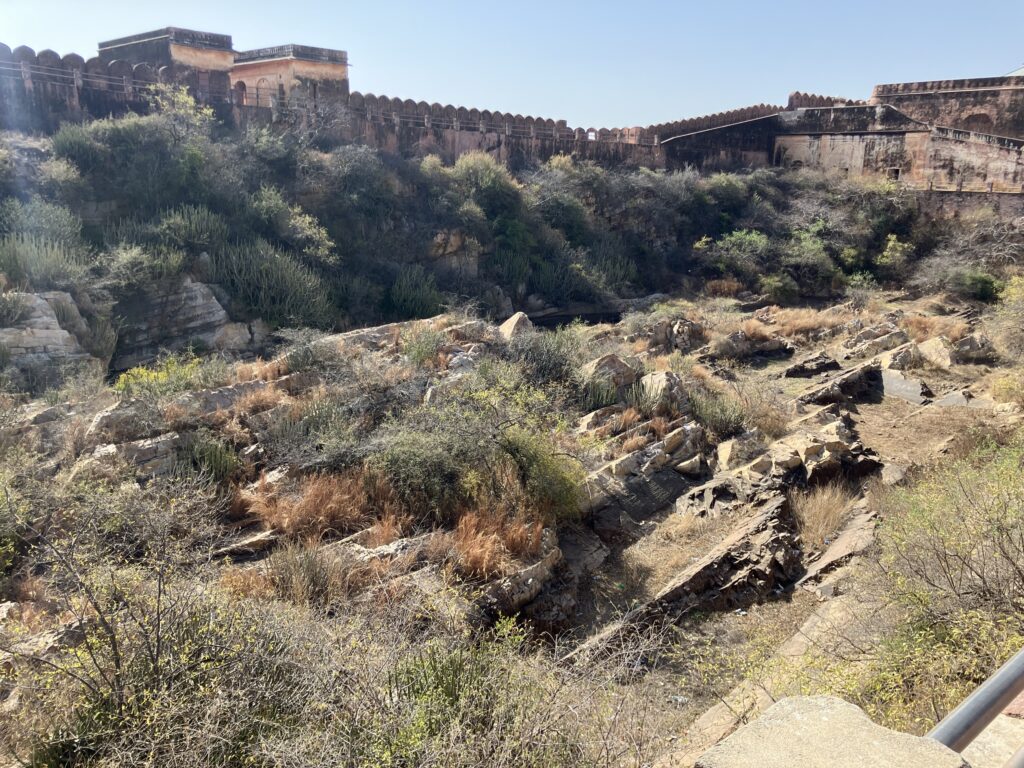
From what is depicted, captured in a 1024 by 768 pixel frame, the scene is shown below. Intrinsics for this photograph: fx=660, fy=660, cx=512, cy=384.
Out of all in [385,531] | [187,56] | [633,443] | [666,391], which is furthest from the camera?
[187,56]

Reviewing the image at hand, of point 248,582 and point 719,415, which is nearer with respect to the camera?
point 248,582

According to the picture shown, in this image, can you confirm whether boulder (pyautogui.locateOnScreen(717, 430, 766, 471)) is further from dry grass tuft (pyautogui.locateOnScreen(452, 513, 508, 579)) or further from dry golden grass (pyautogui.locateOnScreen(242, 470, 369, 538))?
dry golden grass (pyautogui.locateOnScreen(242, 470, 369, 538))

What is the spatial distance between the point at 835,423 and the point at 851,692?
647 cm

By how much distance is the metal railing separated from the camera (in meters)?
1.46

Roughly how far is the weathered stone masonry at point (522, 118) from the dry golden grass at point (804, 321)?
816 centimetres

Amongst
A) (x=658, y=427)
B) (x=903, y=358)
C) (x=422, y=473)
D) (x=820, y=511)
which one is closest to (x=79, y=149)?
(x=422, y=473)

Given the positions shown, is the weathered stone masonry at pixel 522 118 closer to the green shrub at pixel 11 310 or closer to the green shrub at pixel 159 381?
the green shrub at pixel 11 310

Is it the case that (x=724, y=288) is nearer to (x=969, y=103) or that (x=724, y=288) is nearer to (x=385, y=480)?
(x=385, y=480)

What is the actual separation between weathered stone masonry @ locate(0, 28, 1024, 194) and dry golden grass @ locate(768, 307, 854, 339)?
26.8ft

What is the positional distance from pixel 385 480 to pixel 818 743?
16.7ft

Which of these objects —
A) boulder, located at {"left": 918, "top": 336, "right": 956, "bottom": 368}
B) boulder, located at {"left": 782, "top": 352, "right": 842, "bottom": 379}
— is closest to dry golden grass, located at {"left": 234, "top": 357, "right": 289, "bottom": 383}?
boulder, located at {"left": 782, "top": 352, "right": 842, "bottom": 379}

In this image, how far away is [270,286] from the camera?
479 inches

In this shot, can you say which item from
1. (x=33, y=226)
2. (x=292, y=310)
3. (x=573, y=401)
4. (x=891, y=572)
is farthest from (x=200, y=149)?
(x=891, y=572)

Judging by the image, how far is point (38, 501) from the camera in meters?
5.32
